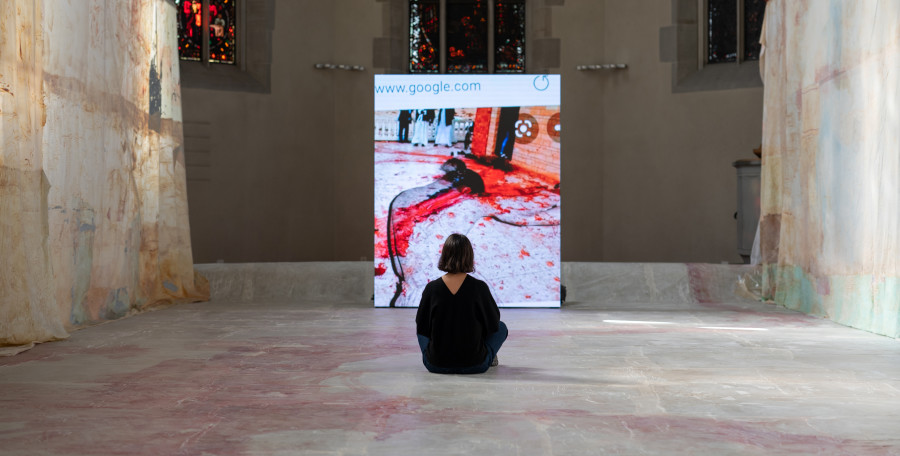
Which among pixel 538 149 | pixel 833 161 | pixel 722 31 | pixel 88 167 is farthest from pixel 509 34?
pixel 88 167

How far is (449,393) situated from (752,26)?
33.3 ft

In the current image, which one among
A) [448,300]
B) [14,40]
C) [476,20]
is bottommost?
[448,300]

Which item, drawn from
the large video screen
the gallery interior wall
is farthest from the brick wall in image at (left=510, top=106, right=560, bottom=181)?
the gallery interior wall

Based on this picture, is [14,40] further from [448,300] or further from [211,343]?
[448,300]

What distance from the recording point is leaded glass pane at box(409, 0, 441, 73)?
1416 centimetres

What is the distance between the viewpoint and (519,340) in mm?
6281

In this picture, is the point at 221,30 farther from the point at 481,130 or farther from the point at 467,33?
the point at 481,130

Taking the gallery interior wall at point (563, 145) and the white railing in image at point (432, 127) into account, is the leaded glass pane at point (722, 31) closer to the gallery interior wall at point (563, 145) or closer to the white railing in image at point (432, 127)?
the gallery interior wall at point (563, 145)

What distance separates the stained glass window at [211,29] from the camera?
506 inches

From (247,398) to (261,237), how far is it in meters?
9.10

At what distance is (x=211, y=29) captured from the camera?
513 inches

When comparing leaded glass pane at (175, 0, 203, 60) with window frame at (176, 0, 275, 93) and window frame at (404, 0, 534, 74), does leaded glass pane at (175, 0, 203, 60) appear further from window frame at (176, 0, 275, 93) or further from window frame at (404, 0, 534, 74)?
window frame at (404, 0, 534, 74)

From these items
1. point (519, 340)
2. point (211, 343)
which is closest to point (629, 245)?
point (519, 340)

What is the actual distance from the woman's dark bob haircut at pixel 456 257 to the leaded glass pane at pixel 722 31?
31.0ft
